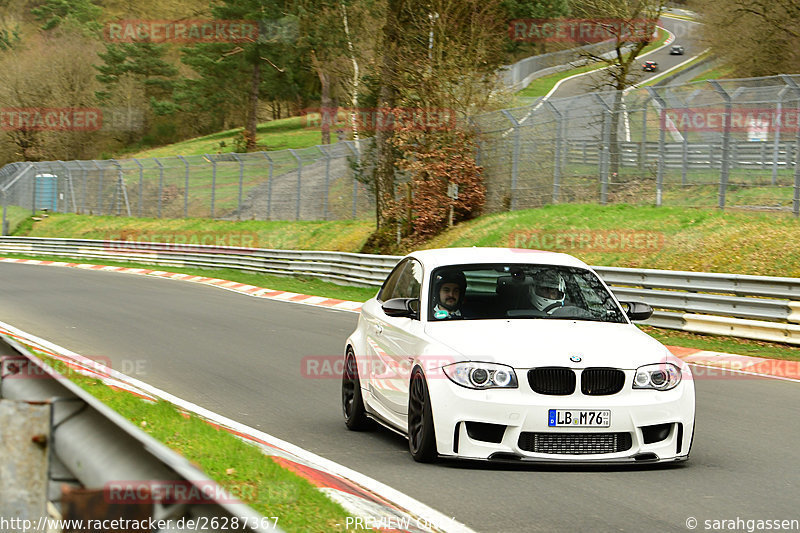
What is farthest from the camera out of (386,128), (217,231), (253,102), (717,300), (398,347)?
(253,102)

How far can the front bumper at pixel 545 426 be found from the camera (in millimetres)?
6910

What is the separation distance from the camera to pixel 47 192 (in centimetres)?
6028

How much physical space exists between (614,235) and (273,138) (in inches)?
2325

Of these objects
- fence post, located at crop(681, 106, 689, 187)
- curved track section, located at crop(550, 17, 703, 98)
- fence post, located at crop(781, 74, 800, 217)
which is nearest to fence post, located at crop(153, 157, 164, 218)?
curved track section, located at crop(550, 17, 703, 98)

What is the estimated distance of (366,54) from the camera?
58.9 meters

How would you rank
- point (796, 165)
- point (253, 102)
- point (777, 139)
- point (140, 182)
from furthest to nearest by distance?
1. point (253, 102)
2. point (140, 182)
3. point (777, 139)
4. point (796, 165)

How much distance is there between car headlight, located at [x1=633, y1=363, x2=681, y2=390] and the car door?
5.12ft

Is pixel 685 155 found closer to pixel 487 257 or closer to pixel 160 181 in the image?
pixel 487 257

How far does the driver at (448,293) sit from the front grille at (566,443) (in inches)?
59.1

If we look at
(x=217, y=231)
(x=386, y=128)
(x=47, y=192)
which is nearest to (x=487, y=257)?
(x=386, y=128)

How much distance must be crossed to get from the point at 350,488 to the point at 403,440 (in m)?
2.24

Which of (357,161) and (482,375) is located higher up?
(357,161)

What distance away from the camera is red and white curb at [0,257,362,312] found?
78.4ft

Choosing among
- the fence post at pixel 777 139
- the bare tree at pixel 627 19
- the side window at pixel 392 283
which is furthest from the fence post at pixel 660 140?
the side window at pixel 392 283
